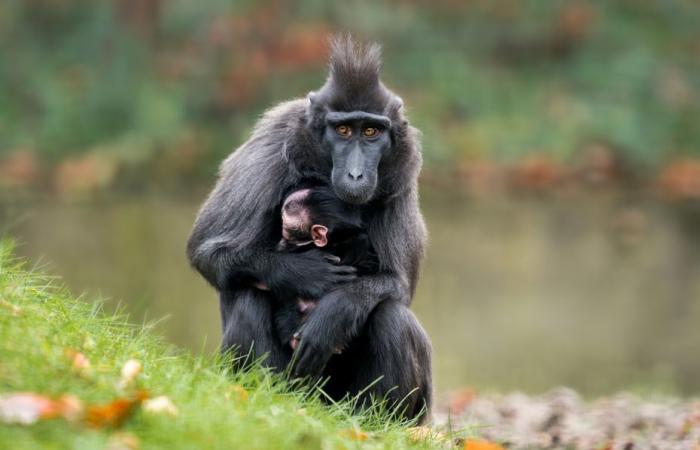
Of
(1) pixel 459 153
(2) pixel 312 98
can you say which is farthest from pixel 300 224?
(1) pixel 459 153

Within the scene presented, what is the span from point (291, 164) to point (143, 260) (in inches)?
303

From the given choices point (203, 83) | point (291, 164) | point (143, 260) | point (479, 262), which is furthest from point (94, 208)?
point (291, 164)

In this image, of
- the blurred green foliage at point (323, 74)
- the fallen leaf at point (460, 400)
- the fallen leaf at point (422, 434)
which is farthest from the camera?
the blurred green foliage at point (323, 74)

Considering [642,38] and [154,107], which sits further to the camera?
[642,38]

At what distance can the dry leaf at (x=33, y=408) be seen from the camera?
4.02m

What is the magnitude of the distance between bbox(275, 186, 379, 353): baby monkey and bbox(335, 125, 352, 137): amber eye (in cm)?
34

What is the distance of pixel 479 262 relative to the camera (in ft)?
47.2

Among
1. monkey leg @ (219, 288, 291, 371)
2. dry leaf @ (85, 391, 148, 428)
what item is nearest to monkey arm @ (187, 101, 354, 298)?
monkey leg @ (219, 288, 291, 371)

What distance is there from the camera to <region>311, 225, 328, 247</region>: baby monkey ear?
6461mm

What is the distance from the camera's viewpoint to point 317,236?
652 centimetres

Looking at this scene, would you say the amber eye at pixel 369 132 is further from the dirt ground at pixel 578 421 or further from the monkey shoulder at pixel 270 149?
the dirt ground at pixel 578 421

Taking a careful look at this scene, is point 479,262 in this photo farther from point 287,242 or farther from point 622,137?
point 287,242

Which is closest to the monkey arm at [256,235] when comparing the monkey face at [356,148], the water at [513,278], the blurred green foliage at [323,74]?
the monkey face at [356,148]

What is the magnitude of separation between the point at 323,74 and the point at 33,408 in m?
12.1
